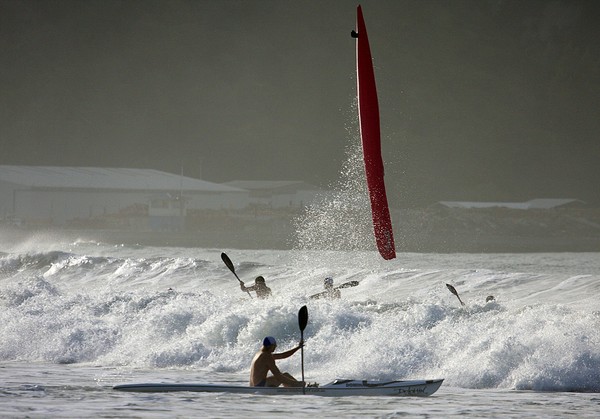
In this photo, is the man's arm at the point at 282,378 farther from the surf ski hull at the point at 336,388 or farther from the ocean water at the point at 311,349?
the ocean water at the point at 311,349

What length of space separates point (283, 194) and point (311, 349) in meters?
114

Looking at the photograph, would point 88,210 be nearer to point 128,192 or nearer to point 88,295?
point 128,192

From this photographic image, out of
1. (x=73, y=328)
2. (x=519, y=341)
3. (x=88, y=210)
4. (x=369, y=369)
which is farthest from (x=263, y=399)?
(x=88, y=210)

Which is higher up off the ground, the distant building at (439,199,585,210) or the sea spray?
the distant building at (439,199,585,210)

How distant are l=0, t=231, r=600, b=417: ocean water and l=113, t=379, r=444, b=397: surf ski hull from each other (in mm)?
144

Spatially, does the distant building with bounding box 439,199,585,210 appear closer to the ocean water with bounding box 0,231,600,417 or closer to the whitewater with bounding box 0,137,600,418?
the whitewater with bounding box 0,137,600,418

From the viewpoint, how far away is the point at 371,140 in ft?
41.0

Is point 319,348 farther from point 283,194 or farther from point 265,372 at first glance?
point 283,194

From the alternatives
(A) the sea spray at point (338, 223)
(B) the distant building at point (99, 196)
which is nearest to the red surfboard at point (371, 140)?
(A) the sea spray at point (338, 223)

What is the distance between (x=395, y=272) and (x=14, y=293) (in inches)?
432

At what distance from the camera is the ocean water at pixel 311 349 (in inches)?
509

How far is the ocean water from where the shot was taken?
42.4 ft

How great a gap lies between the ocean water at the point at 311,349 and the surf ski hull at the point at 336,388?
144mm

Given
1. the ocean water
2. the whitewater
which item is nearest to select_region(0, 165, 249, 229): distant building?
the whitewater
